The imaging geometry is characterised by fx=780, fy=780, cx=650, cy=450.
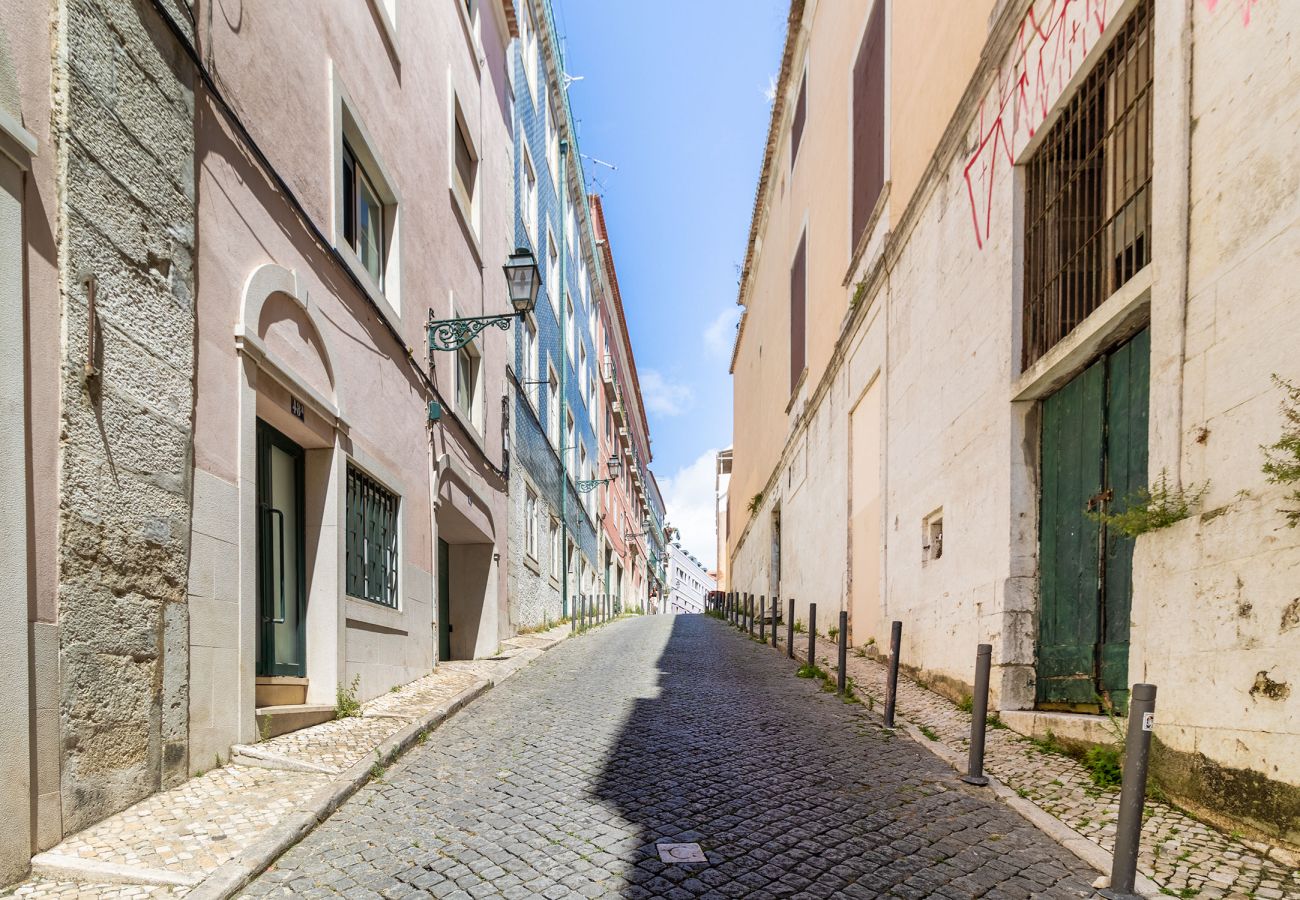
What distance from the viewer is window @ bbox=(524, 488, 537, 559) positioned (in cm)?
1641

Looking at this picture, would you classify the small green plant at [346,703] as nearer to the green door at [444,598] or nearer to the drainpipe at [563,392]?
the green door at [444,598]

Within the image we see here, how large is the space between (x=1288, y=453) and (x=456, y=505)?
9328 mm

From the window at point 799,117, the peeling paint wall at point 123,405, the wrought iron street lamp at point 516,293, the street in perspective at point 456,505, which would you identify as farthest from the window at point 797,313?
the peeling paint wall at point 123,405

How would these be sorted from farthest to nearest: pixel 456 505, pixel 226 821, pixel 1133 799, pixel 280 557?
pixel 456 505 → pixel 280 557 → pixel 226 821 → pixel 1133 799

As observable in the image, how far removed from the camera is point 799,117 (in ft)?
66.8

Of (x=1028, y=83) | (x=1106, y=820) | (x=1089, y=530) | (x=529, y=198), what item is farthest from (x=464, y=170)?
(x=1106, y=820)

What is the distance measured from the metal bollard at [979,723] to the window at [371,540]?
209 inches

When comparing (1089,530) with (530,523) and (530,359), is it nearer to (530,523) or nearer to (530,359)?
(530,523)

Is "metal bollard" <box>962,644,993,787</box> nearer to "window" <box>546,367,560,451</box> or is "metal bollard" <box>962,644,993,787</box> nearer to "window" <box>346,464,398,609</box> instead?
"window" <box>346,464,398,609</box>

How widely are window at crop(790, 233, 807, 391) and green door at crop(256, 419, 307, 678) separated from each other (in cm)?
1391

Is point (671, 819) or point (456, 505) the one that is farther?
point (456, 505)

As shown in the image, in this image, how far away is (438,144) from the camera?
10500 millimetres

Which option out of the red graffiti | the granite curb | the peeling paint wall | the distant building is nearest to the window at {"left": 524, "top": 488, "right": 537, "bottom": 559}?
the granite curb

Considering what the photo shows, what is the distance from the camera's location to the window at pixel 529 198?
56.0ft
